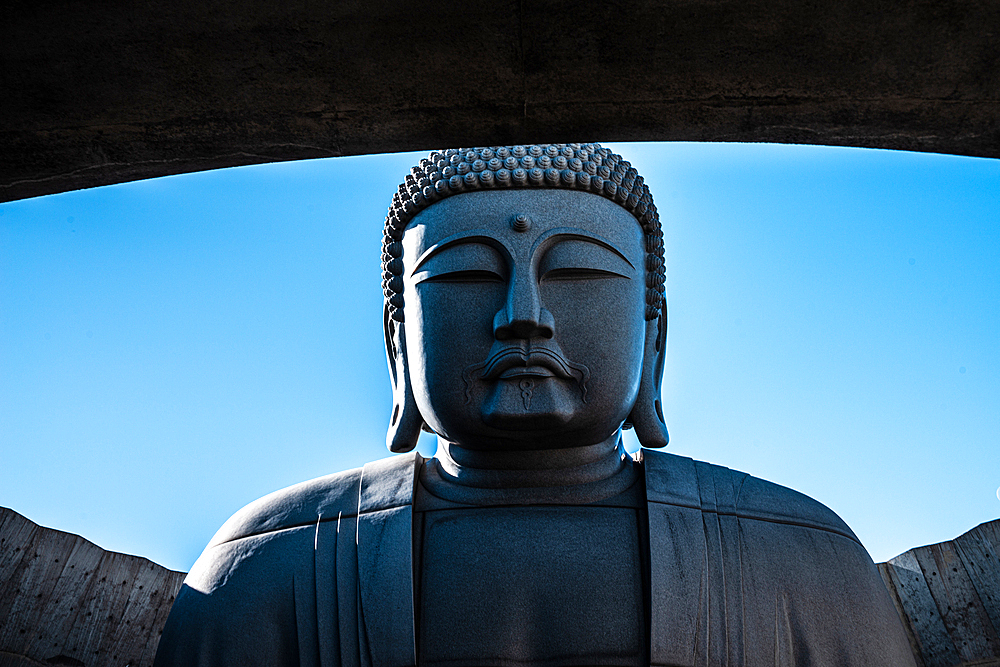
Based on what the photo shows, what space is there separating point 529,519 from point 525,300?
93cm

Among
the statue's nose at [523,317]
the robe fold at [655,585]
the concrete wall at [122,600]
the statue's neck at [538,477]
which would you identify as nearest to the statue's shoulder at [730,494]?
the robe fold at [655,585]

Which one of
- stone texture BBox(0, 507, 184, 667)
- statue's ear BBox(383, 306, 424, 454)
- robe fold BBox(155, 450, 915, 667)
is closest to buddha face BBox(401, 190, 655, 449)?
statue's ear BBox(383, 306, 424, 454)

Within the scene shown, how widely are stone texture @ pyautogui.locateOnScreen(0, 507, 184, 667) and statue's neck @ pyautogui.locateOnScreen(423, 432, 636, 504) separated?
178 centimetres

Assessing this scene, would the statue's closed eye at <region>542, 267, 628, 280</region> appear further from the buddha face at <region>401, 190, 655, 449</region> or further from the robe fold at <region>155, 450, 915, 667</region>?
the robe fold at <region>155, 450, 915, 667</region>

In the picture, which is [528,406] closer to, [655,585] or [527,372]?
[527,372]

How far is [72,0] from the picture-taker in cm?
232

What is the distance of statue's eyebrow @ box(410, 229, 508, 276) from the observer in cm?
439

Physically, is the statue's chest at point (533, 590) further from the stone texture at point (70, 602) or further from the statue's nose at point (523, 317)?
the stone texture at point (70, 602)

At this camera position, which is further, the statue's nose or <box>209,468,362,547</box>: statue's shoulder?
<box>209,468,362,547</box>: statue's shoulder

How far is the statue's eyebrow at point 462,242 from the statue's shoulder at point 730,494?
1.18m

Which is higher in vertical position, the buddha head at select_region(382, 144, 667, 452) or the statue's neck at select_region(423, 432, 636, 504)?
the buddha head at select_region(382, 144, 667, 452)

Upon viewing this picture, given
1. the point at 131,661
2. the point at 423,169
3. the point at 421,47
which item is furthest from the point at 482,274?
the point at 131,661

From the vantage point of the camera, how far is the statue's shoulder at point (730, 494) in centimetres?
429

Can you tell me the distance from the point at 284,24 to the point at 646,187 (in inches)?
112
